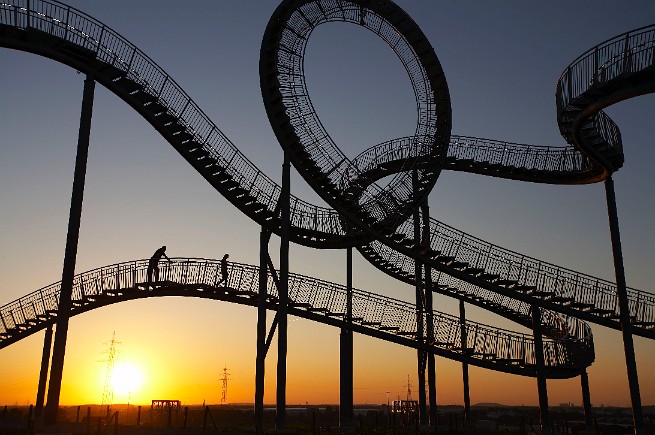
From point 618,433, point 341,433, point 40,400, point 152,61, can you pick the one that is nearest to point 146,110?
point 152,61

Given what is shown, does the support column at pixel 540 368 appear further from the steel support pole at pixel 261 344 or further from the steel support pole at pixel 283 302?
the steel support pole at pixel 261 344

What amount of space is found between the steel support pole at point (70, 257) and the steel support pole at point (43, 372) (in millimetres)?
6542

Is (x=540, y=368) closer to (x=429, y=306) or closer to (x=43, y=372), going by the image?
(x=429, y=306)

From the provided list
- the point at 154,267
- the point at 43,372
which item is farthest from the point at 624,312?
the point at 43,372

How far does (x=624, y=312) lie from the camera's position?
21.9m

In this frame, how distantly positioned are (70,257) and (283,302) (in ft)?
24.9

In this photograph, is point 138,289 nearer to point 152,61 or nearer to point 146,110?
point 146,110

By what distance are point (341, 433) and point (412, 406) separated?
15027 millimetres

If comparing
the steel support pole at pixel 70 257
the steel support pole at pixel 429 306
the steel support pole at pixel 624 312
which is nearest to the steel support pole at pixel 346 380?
the steel support pole at pixel 429 306

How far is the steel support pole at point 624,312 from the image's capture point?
21.1 m

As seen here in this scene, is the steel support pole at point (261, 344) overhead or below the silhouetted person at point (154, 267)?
below

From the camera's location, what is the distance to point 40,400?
24.0 meters

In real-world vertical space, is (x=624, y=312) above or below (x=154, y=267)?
below

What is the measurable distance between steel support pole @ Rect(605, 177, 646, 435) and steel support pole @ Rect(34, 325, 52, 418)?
71.3 ft
